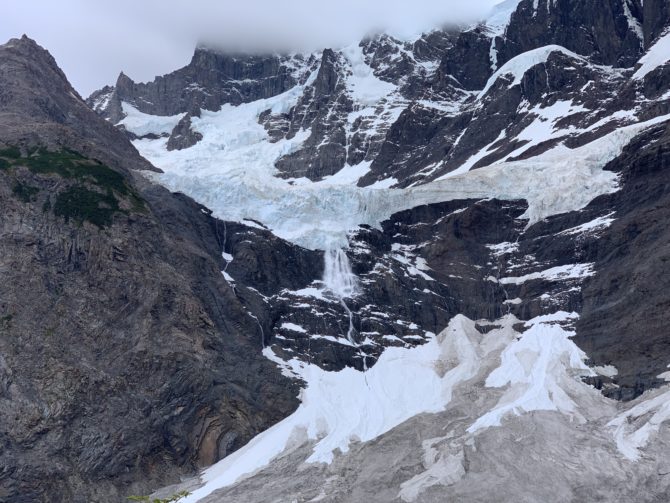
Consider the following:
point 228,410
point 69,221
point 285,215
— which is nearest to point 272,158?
point 285,215

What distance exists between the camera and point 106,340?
8456 centimetres

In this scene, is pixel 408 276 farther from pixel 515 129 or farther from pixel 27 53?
pixel 27 53

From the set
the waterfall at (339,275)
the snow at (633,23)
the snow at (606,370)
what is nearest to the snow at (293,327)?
the waterfall at (339,275)

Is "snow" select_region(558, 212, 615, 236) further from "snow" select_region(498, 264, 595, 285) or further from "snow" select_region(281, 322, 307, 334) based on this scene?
"snow" select_region(281, 322, 307, 334)

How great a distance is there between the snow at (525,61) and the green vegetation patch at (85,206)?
268ft

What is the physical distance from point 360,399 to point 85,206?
106ft

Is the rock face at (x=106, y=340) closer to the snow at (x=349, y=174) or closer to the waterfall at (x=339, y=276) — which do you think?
the waterfall at (x=339, y=276)

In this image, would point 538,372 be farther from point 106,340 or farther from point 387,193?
point 387,193

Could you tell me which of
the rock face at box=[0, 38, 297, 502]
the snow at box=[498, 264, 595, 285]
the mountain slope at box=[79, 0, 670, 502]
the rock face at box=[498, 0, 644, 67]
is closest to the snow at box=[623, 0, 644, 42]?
the rock face at box=[498, 0, 644, 67]

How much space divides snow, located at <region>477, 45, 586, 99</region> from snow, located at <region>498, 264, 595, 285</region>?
207 feet

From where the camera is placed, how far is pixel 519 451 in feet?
226

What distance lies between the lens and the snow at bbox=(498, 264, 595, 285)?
95000 mm

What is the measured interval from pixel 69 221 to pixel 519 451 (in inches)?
1863

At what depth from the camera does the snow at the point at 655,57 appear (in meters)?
136
